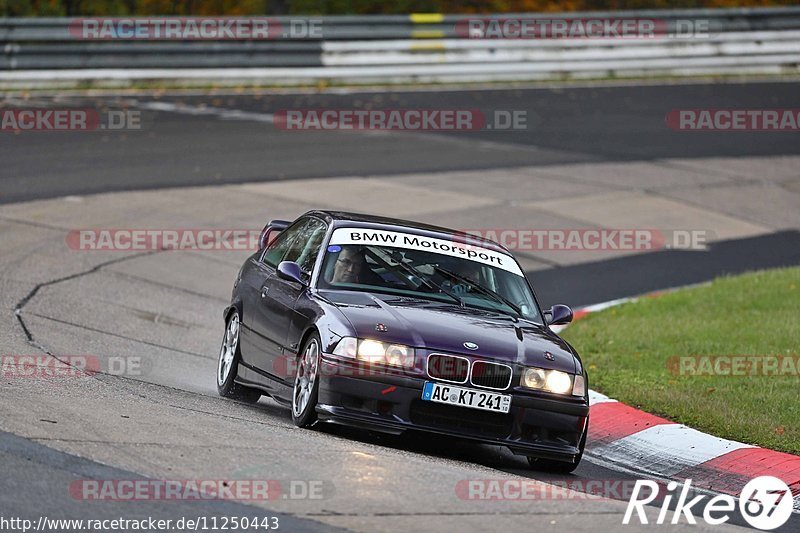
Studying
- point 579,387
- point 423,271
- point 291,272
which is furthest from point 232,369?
point 579,387

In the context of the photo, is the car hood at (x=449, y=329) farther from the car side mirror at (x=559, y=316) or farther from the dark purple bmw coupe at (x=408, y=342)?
the car side mirror at (x=559, y=316)

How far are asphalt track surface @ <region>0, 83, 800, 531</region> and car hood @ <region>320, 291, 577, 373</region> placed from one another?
675mm

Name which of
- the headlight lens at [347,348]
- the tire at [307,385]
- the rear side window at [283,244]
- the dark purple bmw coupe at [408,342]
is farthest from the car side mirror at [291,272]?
the headlight lens at [347,348]

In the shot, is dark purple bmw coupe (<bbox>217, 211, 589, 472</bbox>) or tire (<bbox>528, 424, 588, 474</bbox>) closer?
dark purple bmw coupe (<bbox>217, 211, 589, 472</bbox>)

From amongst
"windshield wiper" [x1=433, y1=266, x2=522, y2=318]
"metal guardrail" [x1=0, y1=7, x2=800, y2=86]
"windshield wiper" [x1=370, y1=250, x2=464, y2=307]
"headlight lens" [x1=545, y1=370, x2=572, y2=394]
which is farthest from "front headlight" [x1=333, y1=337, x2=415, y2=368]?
"metal guardrail" [x1=0, y1=7, x2=800, y2=86]

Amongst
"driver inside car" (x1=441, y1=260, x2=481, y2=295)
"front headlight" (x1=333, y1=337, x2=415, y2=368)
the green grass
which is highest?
"driver inside car" (x1=441, y1=260, x2=481, y2=295)

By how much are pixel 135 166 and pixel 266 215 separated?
3.23 meters

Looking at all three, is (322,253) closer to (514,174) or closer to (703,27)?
(514,174)

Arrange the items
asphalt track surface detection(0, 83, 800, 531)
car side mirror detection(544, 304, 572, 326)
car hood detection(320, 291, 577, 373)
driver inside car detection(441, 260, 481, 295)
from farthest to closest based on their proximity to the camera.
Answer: asphalt track surface detection(0, 83, 800, 531), car side mirror detection(544, 304, 572, 326), driver inside car detection(441, 260, 481, 295), car hood detection(320, 291, 577, 373)

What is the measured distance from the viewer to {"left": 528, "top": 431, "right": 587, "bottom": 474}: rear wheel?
8.33 metres

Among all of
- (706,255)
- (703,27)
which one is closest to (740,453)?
(706,255)

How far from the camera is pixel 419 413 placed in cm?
792

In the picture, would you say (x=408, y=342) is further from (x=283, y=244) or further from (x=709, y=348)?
(x=709, y=348)

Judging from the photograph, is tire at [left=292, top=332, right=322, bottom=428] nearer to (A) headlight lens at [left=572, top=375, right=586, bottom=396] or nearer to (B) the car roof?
(B) the car roof
